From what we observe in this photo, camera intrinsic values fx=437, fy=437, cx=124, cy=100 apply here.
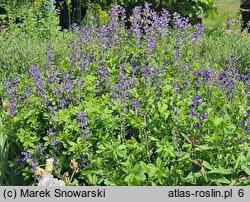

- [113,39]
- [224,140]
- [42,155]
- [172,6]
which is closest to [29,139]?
[42,155]

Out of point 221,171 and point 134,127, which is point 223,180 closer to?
point 221,171

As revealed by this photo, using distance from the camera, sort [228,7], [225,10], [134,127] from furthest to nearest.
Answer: [228,7] < [225,10] < [134,127]

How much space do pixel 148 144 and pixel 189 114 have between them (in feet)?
1.03

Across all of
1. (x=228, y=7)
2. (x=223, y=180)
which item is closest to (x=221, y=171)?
(x=223, y=180)

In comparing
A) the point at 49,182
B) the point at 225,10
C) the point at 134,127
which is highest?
the point at 225,10

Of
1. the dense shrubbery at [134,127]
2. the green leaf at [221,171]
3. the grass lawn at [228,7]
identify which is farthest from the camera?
the grass lawn at [228,7]

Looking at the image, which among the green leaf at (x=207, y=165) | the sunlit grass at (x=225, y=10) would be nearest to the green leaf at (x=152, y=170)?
the green leaf at (x=207, y=165)

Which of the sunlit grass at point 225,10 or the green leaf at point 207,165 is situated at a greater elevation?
the sunlit grass at point 225,10

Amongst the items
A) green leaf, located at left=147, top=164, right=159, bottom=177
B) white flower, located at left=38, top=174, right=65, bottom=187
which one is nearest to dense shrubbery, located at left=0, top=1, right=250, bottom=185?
green leaf, located at left=147, top=164, right=159, bottom=177

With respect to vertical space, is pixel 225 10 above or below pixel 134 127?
above

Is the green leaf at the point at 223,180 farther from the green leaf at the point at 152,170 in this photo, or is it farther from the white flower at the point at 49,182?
the white flower at the point at 49,182

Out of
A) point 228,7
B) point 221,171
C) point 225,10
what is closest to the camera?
point 221,171

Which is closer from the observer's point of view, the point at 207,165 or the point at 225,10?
the point at 207,165

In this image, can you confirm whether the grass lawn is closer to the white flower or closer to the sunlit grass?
the sunlit grass
